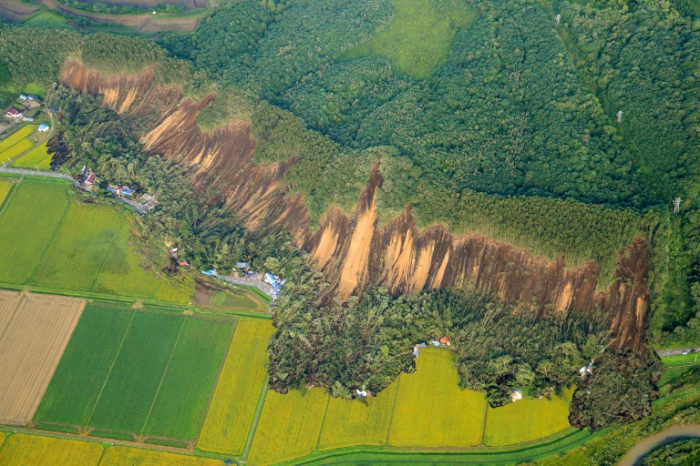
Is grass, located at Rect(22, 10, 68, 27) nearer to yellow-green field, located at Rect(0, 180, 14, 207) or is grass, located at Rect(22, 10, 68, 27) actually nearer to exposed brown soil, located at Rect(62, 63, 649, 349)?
exposed brown soil, located at Rect(62, 63, 649, 349)

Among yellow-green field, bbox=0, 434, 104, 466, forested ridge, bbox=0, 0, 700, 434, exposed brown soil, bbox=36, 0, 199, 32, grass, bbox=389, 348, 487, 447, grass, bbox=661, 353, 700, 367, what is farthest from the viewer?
exposed brown soil, bbox=36, 0, 199, 32

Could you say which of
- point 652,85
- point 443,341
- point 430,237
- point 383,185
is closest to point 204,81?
point 383,185

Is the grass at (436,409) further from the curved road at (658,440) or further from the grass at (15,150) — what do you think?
the grass at (15,150)

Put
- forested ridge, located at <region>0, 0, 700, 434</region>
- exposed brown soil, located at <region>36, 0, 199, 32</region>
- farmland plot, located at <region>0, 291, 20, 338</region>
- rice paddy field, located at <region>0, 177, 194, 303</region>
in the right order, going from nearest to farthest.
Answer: forested ridge, located at <region>0, 0, 700, 434</region> < farmland plot, located at <region>0, 291, 20, 338</region> < rice paddy field, located at <region>0, 177, 194, 303</region> < exposed brown soil, located at <region>36, 0, 199, 32</region>

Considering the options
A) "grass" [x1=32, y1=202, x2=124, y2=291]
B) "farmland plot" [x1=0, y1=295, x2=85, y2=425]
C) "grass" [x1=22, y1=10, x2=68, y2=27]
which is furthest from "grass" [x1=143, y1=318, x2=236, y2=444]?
"grass" [x1=22, y1=10, x2=68, y2=27]

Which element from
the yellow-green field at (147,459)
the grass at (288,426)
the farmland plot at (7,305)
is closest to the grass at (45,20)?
the farmland plot at (7,305)

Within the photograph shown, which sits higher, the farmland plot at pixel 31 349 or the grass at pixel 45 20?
the grass at pixel 45 20

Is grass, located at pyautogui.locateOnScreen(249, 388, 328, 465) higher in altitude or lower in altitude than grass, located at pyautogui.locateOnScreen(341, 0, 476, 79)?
lower
